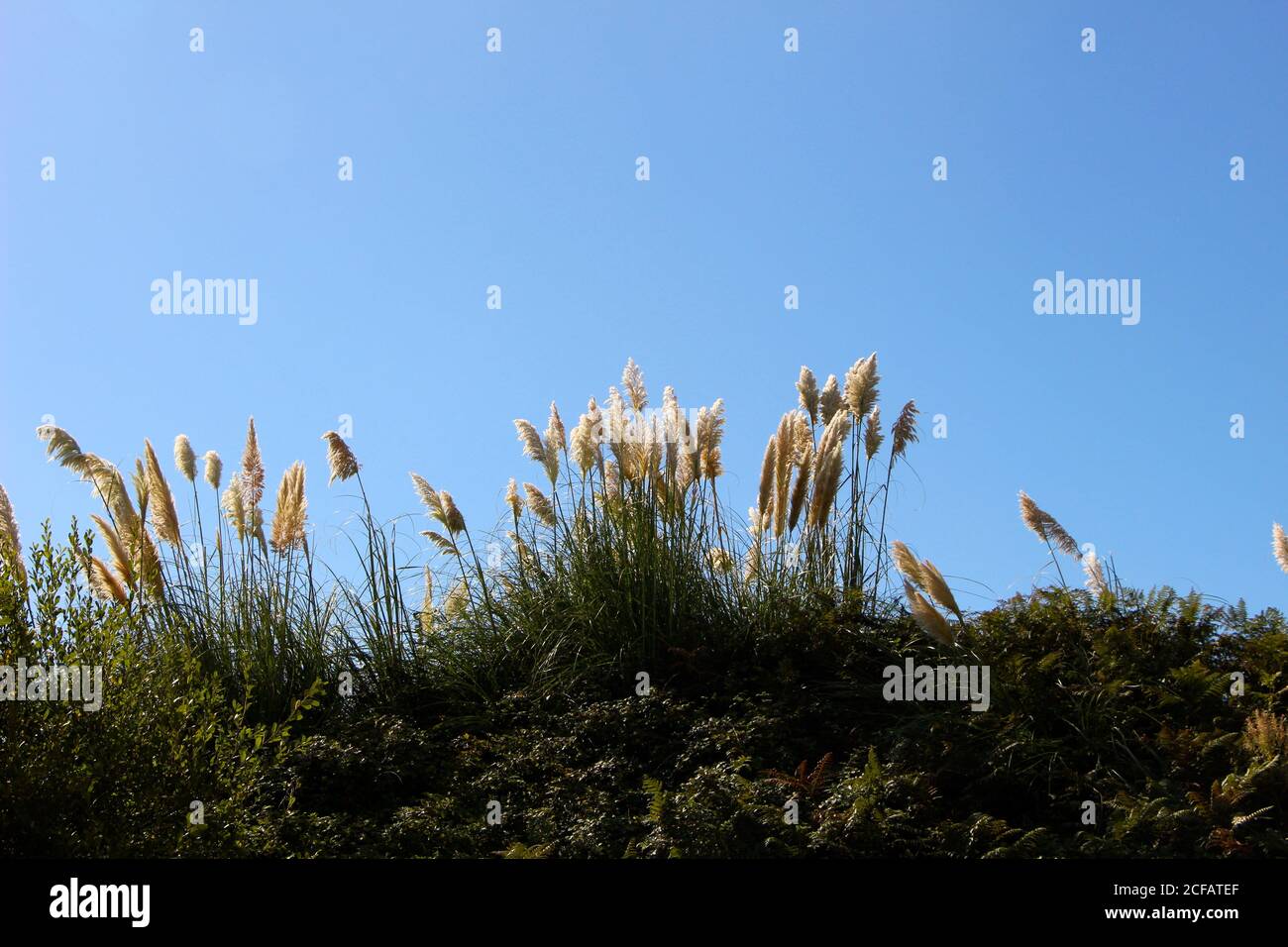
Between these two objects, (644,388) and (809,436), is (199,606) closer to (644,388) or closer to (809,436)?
(644,388)

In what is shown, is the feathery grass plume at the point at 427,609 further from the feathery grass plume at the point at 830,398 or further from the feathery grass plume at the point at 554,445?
the feathery grass plume at the point at 830,398

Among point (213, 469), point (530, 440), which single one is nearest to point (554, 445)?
point (530, 440)

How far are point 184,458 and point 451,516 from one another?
1983 mm

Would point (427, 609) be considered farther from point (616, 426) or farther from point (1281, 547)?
point (1281, 547)

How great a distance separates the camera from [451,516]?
8.68 m

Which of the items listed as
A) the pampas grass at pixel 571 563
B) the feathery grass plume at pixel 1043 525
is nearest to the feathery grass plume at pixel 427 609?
the pampas grass at pixel 571 563

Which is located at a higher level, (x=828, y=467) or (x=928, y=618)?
(x=828, y=467)

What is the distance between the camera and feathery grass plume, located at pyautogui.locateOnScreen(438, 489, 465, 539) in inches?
341

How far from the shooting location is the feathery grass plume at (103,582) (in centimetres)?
761

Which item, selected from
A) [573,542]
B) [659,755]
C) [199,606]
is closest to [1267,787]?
[659,755]

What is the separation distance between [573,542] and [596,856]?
9.75 feet

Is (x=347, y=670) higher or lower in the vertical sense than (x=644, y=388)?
lower

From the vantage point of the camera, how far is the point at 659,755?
696cm
